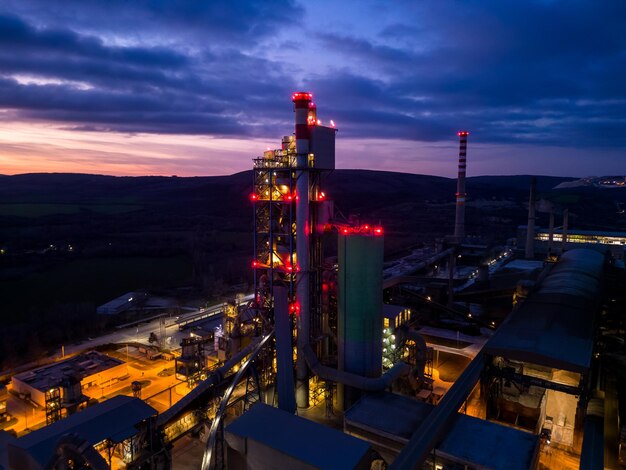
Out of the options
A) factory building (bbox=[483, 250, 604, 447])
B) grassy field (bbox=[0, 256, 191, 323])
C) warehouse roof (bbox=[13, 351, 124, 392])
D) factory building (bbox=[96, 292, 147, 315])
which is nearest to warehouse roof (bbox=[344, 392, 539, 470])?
factory building (bbox=[483, 250, 604, 447])

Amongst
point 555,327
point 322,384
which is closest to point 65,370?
point 322,384

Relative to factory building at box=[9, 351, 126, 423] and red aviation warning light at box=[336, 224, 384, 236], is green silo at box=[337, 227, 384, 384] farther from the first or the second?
factory building at box=[9, 351, 126, 423]

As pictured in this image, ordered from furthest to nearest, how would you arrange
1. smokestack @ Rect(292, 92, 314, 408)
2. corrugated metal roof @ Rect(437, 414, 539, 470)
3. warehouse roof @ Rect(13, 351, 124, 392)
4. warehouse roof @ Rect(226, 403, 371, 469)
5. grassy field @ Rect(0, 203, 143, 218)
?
grassy field @ Rect(0, 203, 143, 218) < warehouse roof @ Rect(13, 351, 124, 392) < smokestack @ Rect(292, 92, 314, 408) < corrugated metal roof @ Rect(437, 414, 539, 470) < warehouse roof @ Rect(226, 403, 371, 469)

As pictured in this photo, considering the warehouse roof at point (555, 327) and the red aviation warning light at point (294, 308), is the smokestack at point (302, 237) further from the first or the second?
the warehouse roof at point (555, 327)

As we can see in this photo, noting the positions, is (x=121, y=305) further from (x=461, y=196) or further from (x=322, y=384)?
(x=461, y=196)

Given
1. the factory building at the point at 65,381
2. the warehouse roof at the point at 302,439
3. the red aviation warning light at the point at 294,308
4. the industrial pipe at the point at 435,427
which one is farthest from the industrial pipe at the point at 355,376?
the factory building at the point at 65,381

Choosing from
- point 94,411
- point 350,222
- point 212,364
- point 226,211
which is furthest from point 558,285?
point 226,211
